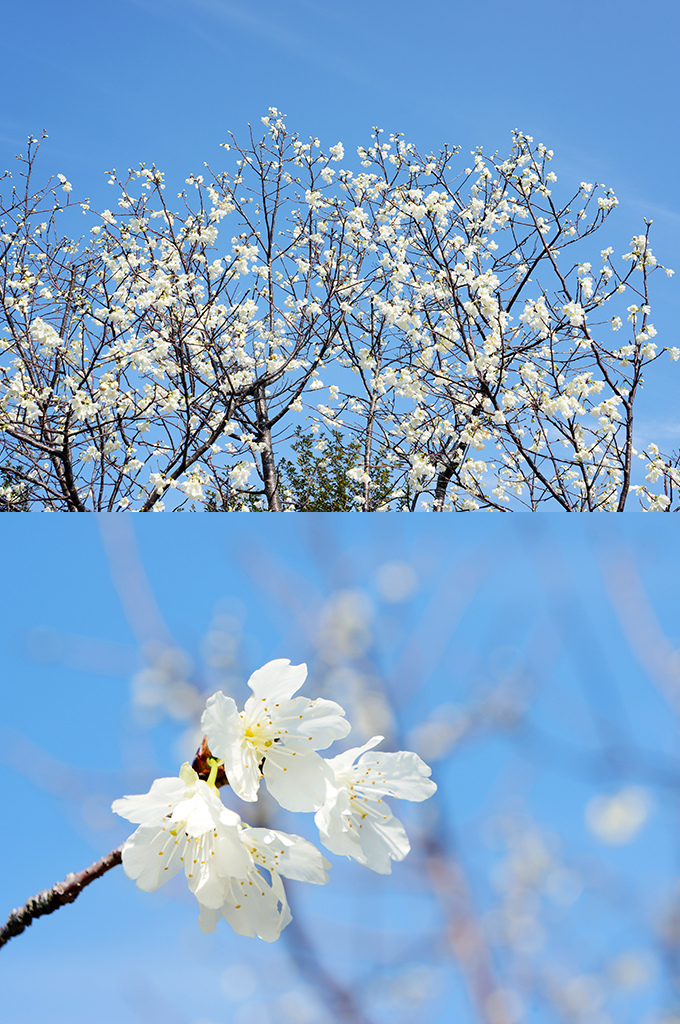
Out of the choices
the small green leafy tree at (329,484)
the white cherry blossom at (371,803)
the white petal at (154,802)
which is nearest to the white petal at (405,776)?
the white cherry blossom at (371,803)

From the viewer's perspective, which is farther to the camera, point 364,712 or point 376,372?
point 376,372

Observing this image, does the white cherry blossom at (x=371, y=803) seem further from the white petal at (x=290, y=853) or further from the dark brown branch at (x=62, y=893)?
the dark brown branch at (x=62, y=893)

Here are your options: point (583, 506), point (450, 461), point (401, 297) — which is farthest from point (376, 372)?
point (583, 506)

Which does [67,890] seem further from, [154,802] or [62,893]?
[154,802]

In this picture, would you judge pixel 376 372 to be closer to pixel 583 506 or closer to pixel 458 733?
pixel 583 506

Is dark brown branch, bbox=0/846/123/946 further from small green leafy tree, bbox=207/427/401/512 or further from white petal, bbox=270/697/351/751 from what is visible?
small green leafy tree, bbox=207/427/401/512

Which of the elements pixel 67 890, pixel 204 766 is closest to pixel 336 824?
pixel 204 766
